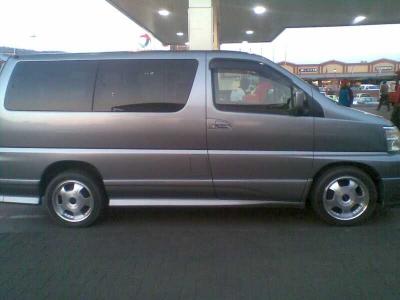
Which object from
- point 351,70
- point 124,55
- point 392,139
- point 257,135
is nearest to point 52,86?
point 124,55

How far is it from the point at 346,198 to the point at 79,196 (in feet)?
10.3

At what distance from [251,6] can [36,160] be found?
10637 mm

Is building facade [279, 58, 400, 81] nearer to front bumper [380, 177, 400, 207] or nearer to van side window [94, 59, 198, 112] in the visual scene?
front bumper [380, 177, 400, 207]

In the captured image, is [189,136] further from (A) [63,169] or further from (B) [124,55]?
(A) [63,169]

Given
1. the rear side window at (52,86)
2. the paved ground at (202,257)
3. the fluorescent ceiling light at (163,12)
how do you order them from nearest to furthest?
the paved ground at (202,257) < the rear side window at (52,86) < the fluorescent ceiling light at (163,12)

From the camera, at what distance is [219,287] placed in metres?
3.73

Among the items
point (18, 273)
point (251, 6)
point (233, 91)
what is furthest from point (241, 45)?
point (18, 273)

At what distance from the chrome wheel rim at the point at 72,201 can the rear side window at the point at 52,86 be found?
0.93 m

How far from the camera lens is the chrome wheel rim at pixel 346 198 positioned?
202 inches

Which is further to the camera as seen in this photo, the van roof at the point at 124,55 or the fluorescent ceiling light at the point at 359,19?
the fluorescent ceiling light at the point at 359,19

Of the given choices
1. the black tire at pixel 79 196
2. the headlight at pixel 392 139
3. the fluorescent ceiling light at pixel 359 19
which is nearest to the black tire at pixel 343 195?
the headlight at pixel 392 139

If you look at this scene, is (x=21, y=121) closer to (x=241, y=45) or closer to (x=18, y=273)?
(x=18, y=273)

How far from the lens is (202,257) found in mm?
4387

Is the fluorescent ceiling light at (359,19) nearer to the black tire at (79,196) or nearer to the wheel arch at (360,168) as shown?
the wheel arch at (360,168)
